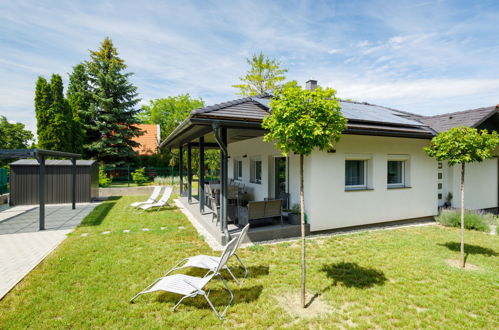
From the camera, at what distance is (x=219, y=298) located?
3801 mm

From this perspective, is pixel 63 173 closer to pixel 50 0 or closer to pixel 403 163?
pixel 50 0

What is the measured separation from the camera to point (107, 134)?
21984 mm

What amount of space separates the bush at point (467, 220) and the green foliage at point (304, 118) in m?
7.28

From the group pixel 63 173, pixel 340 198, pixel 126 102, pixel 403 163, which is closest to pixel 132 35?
pixel 63 173

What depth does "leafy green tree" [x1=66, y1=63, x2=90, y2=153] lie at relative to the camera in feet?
66.1

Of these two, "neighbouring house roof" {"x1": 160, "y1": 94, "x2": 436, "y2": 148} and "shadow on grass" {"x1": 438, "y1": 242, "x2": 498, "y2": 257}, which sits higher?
"neighbouring house roof" {"x1": 160, "y1": 94, "x2": 436, "y2": 148}

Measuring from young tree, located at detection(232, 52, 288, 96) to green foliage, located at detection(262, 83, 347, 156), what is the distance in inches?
1151

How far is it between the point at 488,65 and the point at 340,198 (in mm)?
12419

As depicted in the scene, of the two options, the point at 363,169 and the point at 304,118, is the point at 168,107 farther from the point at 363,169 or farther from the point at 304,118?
the point at 304,118

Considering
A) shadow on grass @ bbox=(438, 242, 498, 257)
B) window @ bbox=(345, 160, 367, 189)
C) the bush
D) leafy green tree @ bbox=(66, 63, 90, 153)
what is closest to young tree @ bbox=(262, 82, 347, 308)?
window @ bbox=(345, 160, 367, 189)

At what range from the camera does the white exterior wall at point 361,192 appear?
7.12 meters

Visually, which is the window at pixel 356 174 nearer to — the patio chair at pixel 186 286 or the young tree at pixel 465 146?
the young tree at pixel 465 146

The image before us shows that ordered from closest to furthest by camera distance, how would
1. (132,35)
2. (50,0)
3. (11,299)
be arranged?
1. (11,299)
2. (50,0)
3. (132,35)

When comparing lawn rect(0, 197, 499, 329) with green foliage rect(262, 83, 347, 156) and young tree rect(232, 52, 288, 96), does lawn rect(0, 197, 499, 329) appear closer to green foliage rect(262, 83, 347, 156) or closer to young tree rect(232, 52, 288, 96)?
green foliage rect(262, 83, 347, 156)
